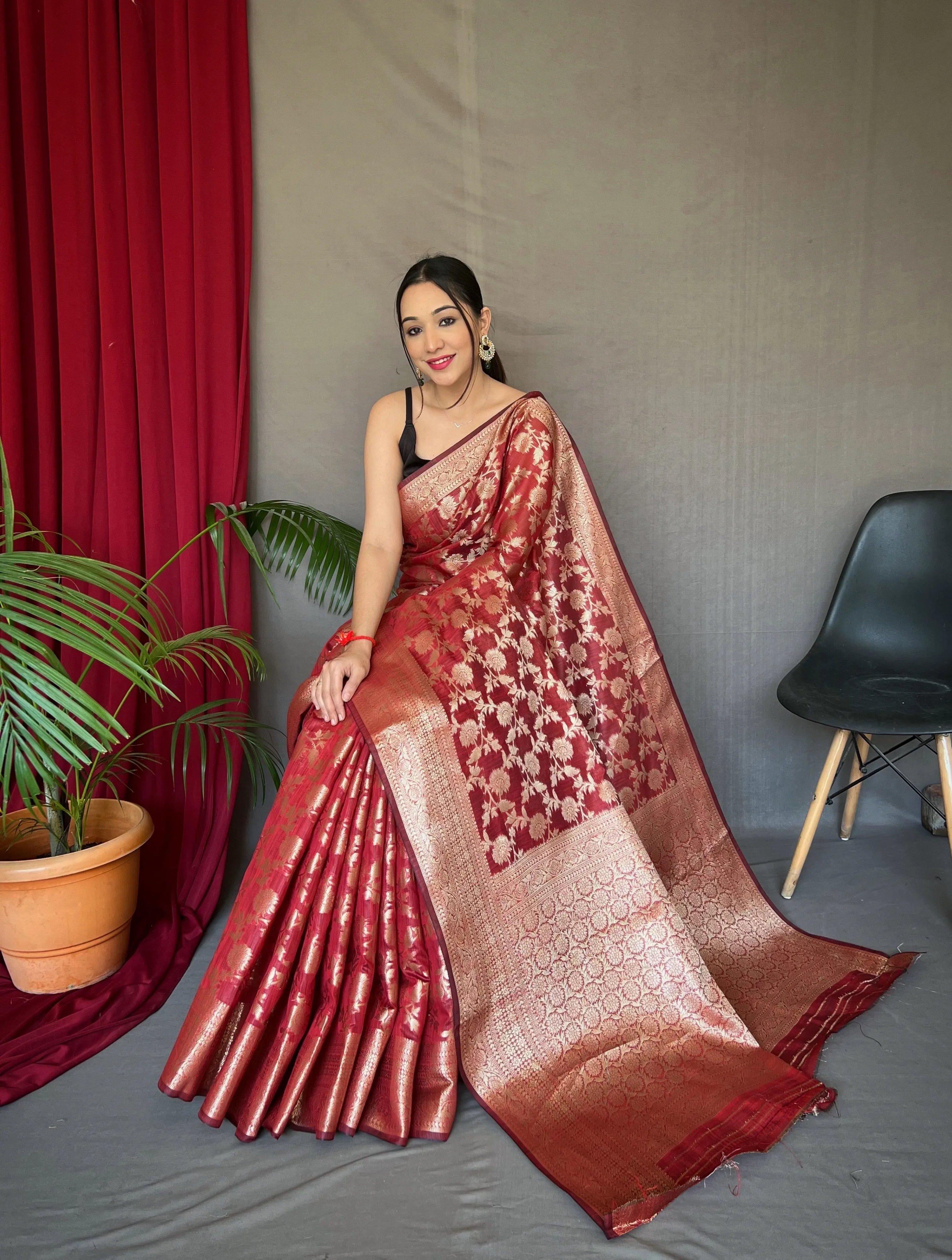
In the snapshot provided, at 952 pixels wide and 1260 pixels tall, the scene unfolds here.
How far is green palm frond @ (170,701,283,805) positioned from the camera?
2.13 metres

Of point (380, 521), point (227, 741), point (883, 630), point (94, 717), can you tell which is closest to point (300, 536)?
point (380, 521)

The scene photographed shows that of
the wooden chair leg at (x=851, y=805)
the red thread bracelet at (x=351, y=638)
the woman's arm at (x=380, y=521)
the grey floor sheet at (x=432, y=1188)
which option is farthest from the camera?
the wooden chair leg at (x=851, y=805)

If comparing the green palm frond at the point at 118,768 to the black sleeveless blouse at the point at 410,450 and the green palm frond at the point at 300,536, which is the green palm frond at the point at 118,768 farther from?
the black sleeveless blouse at the point at 410,450

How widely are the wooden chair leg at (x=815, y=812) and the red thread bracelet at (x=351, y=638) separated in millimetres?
1117

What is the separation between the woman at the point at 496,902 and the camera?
1.49 meters

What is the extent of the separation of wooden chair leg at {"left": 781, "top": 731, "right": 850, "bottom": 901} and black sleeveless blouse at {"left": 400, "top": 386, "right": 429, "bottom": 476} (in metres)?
1.17

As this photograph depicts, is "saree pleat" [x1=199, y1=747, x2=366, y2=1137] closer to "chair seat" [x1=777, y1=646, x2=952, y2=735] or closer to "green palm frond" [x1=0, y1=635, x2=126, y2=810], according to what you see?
"green palm frond" [x1=0, y1=635, x2=126, y2=810]

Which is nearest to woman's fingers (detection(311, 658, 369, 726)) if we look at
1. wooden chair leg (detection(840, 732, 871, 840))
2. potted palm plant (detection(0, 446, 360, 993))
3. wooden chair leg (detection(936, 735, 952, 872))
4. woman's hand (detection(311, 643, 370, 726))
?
woman's hand (detection(311, 643, 370, 726))

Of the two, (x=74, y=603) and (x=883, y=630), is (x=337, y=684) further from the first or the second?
(x=883, y=630)

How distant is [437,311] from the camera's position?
195cm

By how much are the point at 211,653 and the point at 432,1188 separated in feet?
3.93

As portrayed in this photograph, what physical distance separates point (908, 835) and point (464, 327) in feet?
5.98

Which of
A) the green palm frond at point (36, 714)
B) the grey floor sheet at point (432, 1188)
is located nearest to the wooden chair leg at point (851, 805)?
the grey floor sheet at point (432, 1188)

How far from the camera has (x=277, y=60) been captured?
2.36 meters
